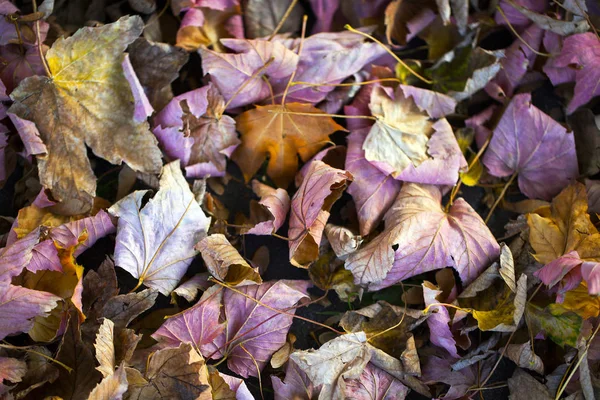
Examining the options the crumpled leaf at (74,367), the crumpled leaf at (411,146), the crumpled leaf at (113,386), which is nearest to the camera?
the crumpled leaf at (113,386)

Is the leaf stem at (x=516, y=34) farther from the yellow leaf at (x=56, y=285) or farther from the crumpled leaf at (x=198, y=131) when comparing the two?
the yellow leaf at (x=56, y=285)

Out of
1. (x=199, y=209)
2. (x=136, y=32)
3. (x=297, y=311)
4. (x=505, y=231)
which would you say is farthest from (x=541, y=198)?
(x=136, y=32)

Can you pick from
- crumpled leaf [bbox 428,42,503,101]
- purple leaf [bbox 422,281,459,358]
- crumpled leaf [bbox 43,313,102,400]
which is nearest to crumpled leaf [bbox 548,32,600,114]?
crumpled leaf [bbox 428,42,503,101]

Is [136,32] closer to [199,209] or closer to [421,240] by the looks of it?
[199,209]

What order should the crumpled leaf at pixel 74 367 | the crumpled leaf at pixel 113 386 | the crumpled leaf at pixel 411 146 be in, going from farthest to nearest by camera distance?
the crumpled leaf at pixel 411 146, the crumpled leaf at pixel 74 367, the crumpled leaf at pixel 113 386

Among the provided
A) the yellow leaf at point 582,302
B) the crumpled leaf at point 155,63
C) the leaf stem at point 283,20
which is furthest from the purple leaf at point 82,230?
the yellow leaf at point 582,302

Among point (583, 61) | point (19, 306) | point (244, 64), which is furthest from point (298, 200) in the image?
point (583, 61)
